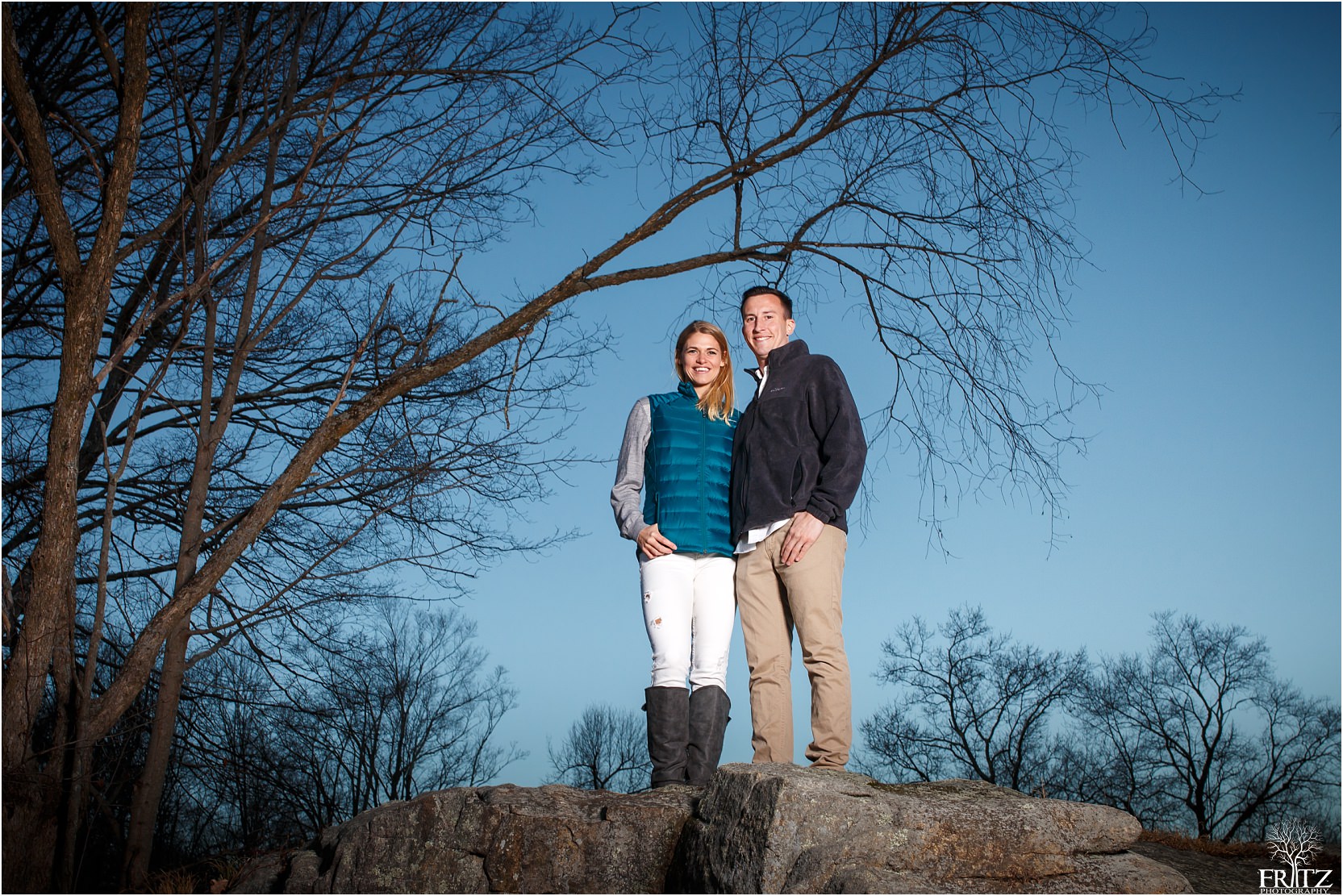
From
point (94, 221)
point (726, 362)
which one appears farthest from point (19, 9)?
point (726, 362)

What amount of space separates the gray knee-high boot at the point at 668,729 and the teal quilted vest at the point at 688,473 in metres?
0.54

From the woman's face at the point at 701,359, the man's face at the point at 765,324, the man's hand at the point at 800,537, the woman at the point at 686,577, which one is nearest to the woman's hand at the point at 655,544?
the woman at the point at 686,577

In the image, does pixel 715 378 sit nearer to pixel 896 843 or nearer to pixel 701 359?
pixel 701 359

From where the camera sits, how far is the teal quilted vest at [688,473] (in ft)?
13.3

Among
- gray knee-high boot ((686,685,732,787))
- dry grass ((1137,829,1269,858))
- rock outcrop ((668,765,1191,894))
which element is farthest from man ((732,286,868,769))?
dry grass ((1137,829,1269,858))

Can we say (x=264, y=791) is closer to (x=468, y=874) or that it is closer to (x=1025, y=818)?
(x=468, y=874)

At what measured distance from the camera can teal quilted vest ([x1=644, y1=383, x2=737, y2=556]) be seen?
4.06 meters

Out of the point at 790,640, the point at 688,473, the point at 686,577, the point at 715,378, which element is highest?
the point at 715,378

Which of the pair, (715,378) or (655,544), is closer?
(655,544)

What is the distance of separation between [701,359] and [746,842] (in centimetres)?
190

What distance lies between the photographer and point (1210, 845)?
471 cm

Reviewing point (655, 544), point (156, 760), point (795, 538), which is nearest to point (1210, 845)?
point (795, 538)

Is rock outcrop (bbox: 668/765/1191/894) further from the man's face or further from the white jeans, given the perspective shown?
the man's face
